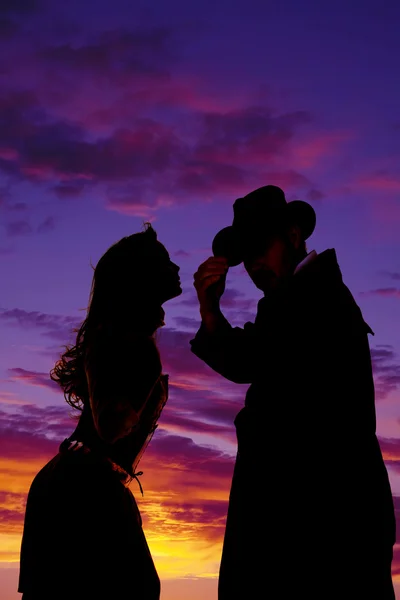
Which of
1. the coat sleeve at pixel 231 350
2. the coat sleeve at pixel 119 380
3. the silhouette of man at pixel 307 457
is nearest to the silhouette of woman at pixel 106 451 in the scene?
the coat sleeve at pixel 119 380

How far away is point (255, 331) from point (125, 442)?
1.04 m

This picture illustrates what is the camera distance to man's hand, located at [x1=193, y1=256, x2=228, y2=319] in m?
3.52

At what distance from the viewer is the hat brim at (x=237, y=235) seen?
3.62m

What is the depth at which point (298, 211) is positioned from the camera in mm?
3740

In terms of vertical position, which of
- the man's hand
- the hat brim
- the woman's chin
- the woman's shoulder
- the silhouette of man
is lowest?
the silhouette of man

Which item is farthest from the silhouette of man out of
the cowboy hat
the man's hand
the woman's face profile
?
the woman's face profile

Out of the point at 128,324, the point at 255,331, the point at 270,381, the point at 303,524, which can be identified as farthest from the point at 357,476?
the point at 128,324

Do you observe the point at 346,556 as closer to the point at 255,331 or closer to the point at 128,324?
the point at 255,331

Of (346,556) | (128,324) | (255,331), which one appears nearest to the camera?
(346,556)

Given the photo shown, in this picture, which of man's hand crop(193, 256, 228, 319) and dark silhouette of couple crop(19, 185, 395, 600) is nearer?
dark silhouette of couple crop(19, 185, 395, 600)

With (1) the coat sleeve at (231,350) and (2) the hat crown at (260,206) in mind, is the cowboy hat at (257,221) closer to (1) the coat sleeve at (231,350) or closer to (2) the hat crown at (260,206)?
(2) the hat crown at (260,206)

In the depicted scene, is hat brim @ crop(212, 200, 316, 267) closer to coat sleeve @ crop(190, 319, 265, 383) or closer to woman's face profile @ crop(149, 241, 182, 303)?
coat sleeve @ crop(190, 319, 265, 383)

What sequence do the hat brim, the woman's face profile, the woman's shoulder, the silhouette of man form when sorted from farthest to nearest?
the woman's face profile → the woman's shoulder → the hat brim → the silhouette of man

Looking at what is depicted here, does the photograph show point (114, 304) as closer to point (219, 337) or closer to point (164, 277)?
point (164, 277)
